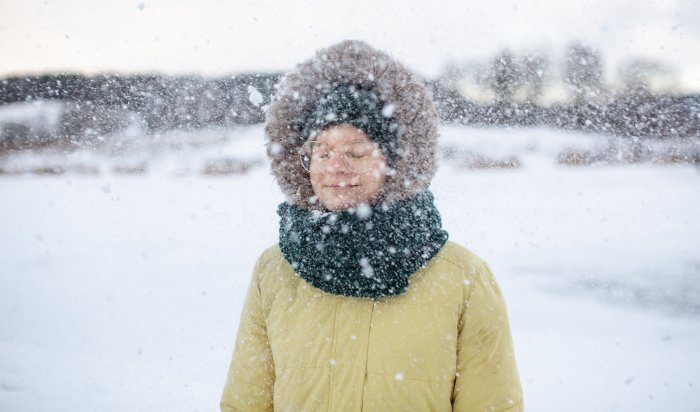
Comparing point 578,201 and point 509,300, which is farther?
point 578,201

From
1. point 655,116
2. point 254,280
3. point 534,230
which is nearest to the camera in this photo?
point 254,280

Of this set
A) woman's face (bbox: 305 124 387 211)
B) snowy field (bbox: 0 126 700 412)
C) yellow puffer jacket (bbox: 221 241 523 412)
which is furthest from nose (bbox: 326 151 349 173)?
snowy field (bbox: 0 126 700 412)

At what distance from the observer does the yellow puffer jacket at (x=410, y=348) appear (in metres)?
1.10

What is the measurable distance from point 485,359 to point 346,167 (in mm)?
577

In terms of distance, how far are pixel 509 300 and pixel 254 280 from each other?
3.10m

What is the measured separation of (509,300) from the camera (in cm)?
389

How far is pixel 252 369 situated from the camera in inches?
49.9

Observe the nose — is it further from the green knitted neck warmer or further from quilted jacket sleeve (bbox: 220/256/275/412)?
quilted jacket sleeve (bbox: 220/256/275/412)

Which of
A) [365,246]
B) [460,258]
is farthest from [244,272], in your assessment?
[460,258]

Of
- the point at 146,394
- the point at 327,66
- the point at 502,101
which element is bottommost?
the point at 146,394

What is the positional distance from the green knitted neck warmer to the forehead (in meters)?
0.19

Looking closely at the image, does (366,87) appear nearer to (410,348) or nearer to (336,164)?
(336,164)

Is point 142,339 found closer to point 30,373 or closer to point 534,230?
point 30,373

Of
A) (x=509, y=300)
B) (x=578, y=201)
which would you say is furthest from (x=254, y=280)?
(x=578, y=201)
